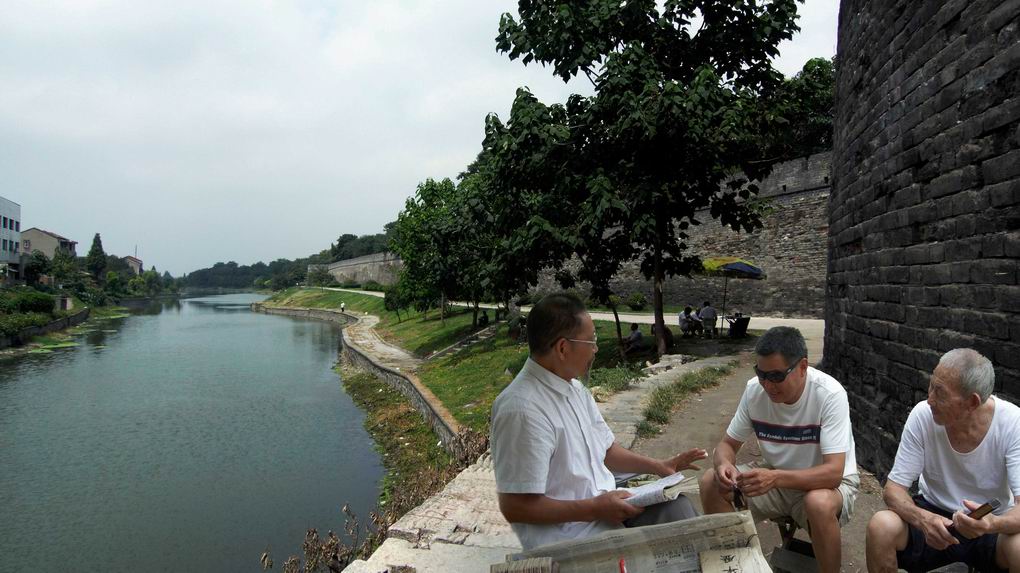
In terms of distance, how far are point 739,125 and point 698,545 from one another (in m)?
9.78

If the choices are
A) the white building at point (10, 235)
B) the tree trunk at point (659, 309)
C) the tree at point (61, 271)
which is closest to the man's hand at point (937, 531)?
the tree trunk at point (659, 309)

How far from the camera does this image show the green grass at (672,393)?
6634 mm

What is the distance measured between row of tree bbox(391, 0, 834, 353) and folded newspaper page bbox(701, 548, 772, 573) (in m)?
8.66

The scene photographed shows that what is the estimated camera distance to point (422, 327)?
30.2m

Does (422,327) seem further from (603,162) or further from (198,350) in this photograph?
(603,162)

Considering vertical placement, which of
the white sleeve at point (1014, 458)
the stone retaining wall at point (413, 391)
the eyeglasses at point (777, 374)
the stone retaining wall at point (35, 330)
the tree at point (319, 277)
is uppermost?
the tree at point (319, 277)

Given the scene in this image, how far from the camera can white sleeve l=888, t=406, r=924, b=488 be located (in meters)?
2.75

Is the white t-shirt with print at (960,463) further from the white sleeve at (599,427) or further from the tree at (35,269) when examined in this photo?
the tree at (35,269)

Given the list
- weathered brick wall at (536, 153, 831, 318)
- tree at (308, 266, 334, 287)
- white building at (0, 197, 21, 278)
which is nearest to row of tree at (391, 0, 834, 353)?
weathered brick wall at (536, 153, 831, 318)

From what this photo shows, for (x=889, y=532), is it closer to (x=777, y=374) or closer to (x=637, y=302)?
(x=777, y=374)

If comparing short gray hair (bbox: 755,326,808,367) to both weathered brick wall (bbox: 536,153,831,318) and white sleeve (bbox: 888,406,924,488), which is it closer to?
→ white sleeve (bbox: 888,406,924,488)

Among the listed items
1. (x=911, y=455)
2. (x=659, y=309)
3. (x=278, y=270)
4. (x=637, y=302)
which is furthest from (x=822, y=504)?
(x=278, y=270)

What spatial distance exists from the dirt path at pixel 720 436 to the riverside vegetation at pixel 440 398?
0.66 feet

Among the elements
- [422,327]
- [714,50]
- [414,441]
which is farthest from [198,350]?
[714,50]
